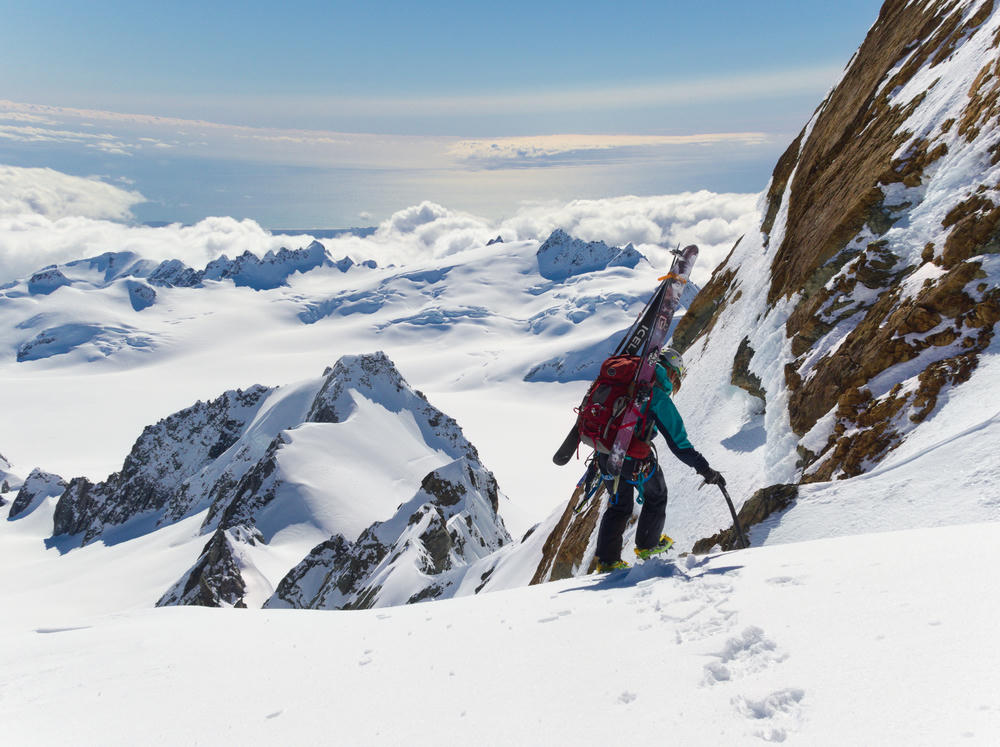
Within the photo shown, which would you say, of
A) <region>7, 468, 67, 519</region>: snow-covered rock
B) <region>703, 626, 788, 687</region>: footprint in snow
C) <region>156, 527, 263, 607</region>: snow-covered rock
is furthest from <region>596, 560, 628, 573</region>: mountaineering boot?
<region>7, 468, 67, 519</region>: snow-covered rock

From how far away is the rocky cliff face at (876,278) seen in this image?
8.36 metres

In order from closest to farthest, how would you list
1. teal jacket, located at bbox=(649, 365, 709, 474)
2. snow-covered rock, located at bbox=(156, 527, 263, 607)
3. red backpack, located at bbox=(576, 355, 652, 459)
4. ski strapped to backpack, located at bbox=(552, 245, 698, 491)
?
teal jacket, located at bbox=(649, 365, 709, 474) < ski strapped to backpack, located at bbox=(552, 245, 698, 491) < red backpack, located at bbox=(576, 355, 652, 459) < snow-covered rock, located at bbox=(156, 527, 263, 607)

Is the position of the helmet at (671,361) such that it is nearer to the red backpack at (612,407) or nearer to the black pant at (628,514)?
the red backpack at (612,407)

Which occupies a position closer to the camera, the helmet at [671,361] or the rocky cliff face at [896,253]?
the helmet at [671,361]

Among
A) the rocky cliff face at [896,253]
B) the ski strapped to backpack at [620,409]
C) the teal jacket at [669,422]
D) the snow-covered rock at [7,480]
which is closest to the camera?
the teal jacket at [669,422]

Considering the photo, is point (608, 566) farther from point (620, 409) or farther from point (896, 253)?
point (896, 253)

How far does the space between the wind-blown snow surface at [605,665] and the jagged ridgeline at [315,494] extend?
22.1 m

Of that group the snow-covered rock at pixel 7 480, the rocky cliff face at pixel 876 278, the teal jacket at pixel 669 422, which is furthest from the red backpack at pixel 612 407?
the snow-covered rock at pixel 7 480

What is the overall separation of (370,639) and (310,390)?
95.8m

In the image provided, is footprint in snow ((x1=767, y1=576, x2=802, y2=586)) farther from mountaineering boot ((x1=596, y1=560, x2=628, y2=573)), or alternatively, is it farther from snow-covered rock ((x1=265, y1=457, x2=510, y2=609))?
snow-covered rock ((x1=265, y1=457, x2=510, y2=609))

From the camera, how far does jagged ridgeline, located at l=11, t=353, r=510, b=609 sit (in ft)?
131

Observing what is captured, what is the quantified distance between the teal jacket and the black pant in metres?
0.61

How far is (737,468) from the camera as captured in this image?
12016 millimetres

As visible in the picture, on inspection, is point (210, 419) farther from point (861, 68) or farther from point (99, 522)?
point (861, 68)
